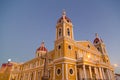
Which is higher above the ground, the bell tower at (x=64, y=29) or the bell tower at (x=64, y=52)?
the bell tower at (x=64, y=29)

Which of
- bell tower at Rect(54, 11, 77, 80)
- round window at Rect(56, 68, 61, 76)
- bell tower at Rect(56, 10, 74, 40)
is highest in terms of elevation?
bell tower at Rect(56, 10, 74, 40)

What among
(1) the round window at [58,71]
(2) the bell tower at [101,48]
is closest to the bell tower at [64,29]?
(1) the round window at [58,71]

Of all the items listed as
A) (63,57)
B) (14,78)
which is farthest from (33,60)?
(63,57)

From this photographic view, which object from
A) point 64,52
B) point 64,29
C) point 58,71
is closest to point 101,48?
point 64,29

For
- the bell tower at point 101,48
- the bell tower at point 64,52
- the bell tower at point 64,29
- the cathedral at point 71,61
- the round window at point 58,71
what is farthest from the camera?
the bell tower at point 101,48

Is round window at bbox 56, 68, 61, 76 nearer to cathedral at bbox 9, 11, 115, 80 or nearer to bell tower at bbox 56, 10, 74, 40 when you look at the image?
cathedral at bbox 9, 11, 115, 80

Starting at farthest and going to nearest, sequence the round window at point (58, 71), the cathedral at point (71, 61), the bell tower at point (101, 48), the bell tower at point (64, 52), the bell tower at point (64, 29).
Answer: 1. the bell tower at point (101, 48)
2. the bell tower at point (64, 29)
3. the round window at point (58, 71)
4. the cathedral at point (71, 61)
5. the bell tower at point (64, 52)

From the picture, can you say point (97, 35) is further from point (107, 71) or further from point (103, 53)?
point (107, 71)

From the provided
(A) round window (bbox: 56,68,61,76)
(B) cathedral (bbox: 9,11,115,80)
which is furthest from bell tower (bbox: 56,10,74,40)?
(A) round window (bbox: 56,68,61,76)

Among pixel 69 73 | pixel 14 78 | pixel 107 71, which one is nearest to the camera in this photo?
pixel 69 73

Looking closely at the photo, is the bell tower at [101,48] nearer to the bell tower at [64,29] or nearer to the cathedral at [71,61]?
the cathedral at [71,61]

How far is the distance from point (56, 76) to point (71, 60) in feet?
15.1

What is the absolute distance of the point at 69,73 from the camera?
18719 mm

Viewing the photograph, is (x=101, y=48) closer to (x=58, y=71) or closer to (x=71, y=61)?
(x=71, y=61)
